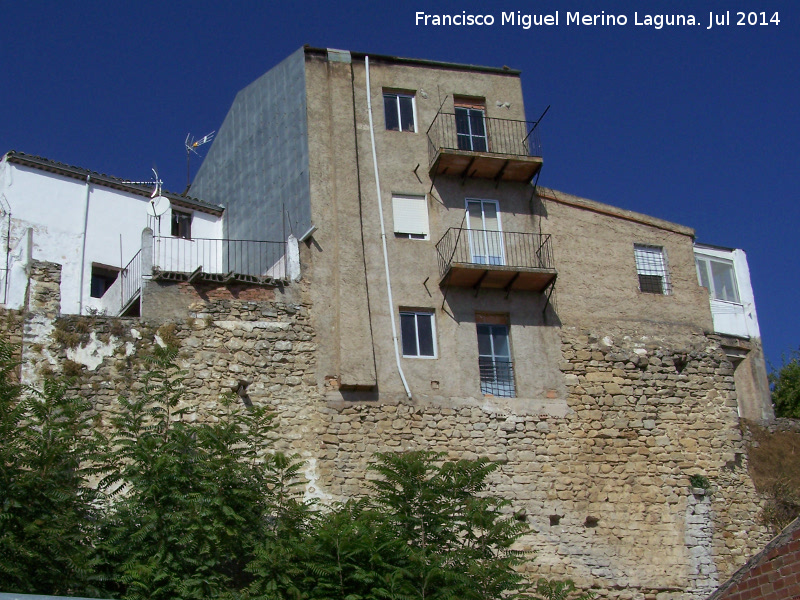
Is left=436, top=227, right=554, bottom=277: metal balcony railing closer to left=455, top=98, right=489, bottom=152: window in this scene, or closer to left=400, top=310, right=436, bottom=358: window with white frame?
left=400, top=310, right=436, bottom=358: window with white frame

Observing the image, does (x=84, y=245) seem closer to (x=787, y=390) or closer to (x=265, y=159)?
(x=265, y=159)

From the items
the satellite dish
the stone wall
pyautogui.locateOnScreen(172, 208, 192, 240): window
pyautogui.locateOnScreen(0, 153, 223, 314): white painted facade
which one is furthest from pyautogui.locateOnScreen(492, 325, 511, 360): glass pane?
pyautogui.locateOnScreen(172, 208, 192, 240): window

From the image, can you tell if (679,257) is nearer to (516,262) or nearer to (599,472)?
(516,262)

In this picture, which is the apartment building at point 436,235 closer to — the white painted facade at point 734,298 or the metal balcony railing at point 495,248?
the metal balcony railing at point 495,248

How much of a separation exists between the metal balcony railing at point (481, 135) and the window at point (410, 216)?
1162mm

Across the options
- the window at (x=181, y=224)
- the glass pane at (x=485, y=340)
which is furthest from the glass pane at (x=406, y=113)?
the window at (x=181, y=224)

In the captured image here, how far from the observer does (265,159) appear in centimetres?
2527

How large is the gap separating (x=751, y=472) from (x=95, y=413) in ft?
47.9

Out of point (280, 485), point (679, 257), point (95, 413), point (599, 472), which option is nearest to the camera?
point (280, 485)

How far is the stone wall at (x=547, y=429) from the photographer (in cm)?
2022

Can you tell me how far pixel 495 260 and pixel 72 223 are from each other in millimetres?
10280

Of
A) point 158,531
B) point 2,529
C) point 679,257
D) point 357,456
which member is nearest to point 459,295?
point 357,456

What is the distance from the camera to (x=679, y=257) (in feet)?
84.1

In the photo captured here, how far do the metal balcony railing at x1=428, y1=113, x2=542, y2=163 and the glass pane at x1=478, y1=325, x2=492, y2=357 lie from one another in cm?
417
